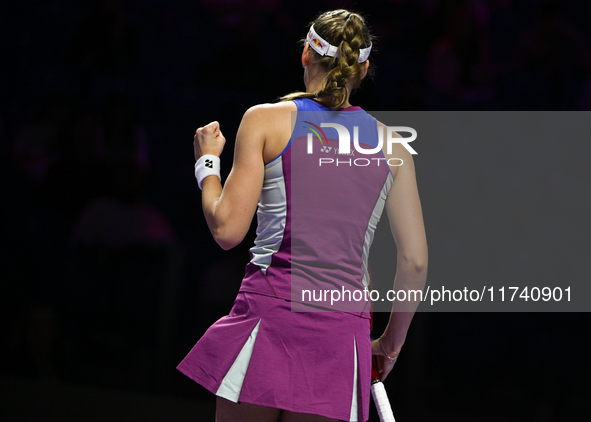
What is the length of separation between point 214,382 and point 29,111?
11.8ft

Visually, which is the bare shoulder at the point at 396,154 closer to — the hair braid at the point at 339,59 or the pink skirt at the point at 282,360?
the hair braid at the point at 339,59

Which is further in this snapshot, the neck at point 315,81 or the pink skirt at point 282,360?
the neck at point 315,81

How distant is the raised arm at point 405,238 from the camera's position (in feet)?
4.45

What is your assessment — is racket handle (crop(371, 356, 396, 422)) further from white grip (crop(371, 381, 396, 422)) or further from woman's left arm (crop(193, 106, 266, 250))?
woman's left arm (crop(193, 106, 266, 250))

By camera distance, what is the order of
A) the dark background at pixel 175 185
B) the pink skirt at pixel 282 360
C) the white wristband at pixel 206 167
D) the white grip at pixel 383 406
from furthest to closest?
the dark background at pixel 175 185 → the white grip at pixel 383 406 → the white wristband at pixel 206 167 → the pink skirt at pixel 282 360

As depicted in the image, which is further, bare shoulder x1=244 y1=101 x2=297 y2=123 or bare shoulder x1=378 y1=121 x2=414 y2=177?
bare shoulder x1=378 y1=121 x2=414 y2=177

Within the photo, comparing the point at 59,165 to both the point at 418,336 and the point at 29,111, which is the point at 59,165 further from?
the point at 418,336

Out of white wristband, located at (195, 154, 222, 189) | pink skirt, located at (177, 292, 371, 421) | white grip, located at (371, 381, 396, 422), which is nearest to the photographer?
pink skirt, located at (177, 292, 371, 421)

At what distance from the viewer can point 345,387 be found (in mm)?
1230

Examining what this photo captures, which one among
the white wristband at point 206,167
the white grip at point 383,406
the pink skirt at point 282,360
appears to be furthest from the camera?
the white grip at point 383,406

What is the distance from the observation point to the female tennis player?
1.21 meters

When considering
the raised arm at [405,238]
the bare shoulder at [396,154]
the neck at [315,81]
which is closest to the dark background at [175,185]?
the raised arm at [405,238]

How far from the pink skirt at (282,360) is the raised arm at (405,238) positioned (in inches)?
9.0

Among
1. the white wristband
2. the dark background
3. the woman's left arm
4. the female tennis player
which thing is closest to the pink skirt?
the female tennis player
